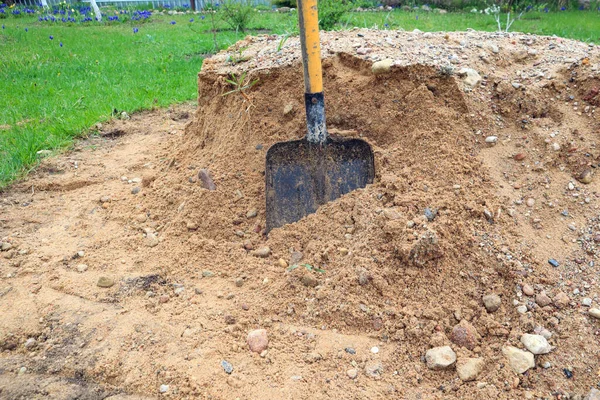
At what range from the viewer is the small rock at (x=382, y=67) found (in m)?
2.70

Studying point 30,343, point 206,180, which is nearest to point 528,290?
point 206,180

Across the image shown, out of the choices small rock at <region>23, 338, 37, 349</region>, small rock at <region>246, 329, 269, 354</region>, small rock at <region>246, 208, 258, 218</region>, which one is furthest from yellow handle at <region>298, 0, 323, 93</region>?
small rock at <region>23, 338, 37, 349</region>

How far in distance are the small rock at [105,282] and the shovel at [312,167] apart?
2.83 ft

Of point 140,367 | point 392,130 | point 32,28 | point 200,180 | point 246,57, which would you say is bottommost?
point 140,367

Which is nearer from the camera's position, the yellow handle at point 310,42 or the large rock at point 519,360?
the large rock at point 519,360

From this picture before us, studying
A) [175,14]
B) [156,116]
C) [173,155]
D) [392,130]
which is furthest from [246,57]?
[175,14]

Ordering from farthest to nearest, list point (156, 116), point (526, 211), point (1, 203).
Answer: point (156, 116)
point (1, 203)
point (526, 211)

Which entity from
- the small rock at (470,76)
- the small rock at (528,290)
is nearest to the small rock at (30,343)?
the small rock at (528,290)

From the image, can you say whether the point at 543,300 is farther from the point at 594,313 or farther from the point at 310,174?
the point at 310,174

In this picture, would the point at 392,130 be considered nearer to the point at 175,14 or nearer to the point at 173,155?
the point at 173,155

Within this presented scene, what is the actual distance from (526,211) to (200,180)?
1.82m

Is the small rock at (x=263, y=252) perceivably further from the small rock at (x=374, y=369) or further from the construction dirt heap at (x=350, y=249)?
the small rock at (x=374, y=369)

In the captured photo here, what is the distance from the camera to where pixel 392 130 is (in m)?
2.69

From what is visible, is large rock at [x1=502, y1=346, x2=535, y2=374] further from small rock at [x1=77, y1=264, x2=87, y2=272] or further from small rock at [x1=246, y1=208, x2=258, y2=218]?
small rock at [x1=77, y1=264, x2=87, y2=272]
